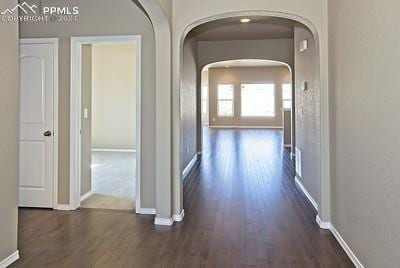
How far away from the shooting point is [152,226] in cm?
345

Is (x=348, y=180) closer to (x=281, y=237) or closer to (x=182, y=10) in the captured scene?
(x=281, y=237)

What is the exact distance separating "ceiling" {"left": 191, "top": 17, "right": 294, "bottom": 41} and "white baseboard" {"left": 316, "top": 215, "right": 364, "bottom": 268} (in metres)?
3.49

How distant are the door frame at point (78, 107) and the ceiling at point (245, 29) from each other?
7.13ft

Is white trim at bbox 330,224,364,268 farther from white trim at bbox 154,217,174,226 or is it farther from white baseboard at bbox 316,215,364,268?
white trim at bbox 154,217,174,226

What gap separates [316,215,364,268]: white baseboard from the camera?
2518 mm

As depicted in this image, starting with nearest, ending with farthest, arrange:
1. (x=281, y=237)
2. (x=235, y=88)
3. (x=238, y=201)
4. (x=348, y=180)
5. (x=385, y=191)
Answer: (x=385, y=191) < (x=348, y=180) < (x=281, y=237) < (x=238, y=201) < (x=235, y=88)

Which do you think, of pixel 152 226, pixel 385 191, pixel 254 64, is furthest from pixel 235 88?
pixel 385 191

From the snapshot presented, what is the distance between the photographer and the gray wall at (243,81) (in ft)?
52.0

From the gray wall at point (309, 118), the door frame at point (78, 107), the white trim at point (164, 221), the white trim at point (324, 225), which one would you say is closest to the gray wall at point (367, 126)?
the white trim at point (324, 225)

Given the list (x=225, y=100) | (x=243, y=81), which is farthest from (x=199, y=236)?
(x=225, y=100)

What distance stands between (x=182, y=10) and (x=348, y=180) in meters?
2.32

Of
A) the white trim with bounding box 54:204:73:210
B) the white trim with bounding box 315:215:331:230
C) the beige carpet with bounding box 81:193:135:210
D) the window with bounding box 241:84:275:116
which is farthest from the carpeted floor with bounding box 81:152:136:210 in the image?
the window with bounding box 241:84:275:116

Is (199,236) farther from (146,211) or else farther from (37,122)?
(37,122)

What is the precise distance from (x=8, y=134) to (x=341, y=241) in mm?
2779
